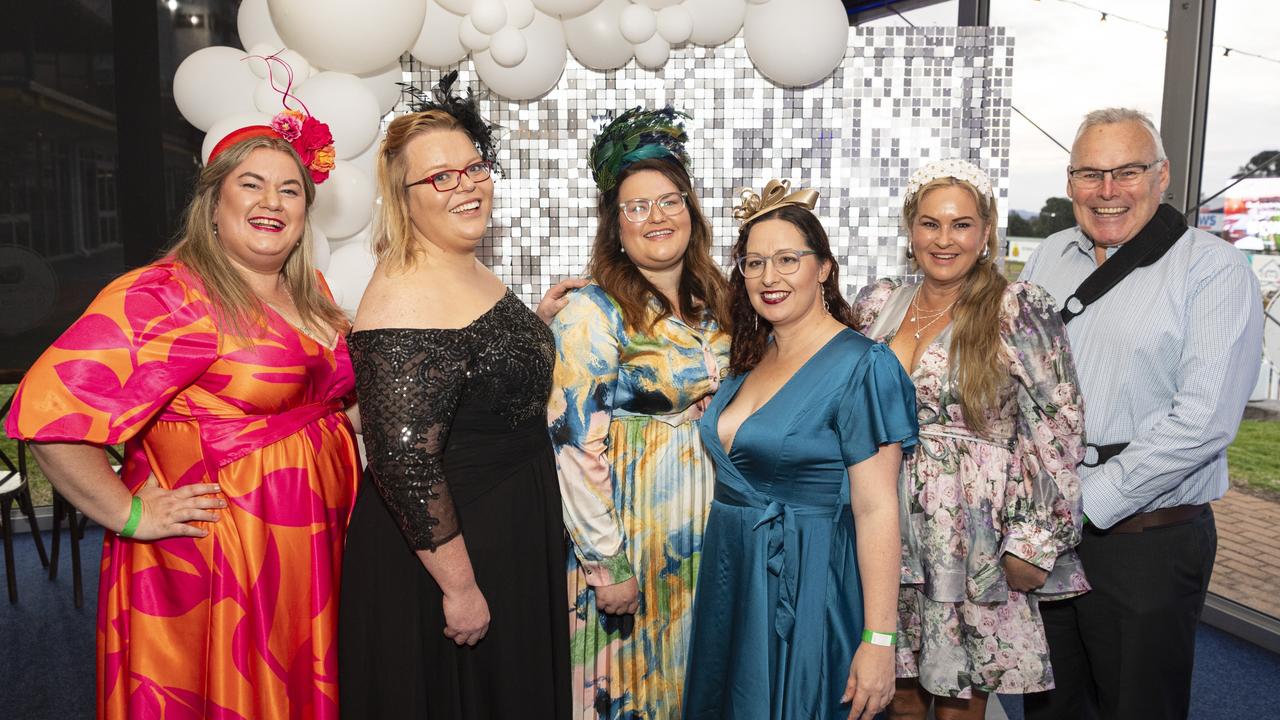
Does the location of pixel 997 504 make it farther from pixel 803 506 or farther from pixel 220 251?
pixel 220 251

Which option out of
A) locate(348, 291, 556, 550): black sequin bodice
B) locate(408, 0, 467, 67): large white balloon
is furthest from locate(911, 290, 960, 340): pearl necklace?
locate(408, 0, 467, 67): large white balloon

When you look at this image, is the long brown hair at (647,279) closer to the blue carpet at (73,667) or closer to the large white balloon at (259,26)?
the large white balloon at (259,26)

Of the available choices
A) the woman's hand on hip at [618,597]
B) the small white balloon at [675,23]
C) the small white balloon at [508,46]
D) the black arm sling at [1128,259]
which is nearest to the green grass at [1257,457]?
the black arm sling at [1128,259]

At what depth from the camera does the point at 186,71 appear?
2.72m

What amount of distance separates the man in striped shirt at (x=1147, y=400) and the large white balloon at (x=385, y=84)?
2355 millimetres

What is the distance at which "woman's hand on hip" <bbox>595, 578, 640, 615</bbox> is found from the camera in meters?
1.93

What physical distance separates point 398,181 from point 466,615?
95 centimetres

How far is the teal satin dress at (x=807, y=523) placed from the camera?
163cm

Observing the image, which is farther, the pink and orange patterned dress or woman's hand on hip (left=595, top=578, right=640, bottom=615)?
woman's hand on hip (left=595, top=578, right=640, bottom=615)

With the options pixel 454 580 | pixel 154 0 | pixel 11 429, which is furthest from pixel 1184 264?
pixel 154 0

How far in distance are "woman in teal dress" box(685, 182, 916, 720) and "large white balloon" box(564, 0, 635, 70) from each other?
1.56 metres

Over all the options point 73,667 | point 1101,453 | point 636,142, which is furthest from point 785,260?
point 73,667

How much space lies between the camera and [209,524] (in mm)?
1728

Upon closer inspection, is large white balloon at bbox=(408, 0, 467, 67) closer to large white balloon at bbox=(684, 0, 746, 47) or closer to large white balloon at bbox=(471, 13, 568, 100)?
large white balloon at bbox=(471, 13, 568, 100)
